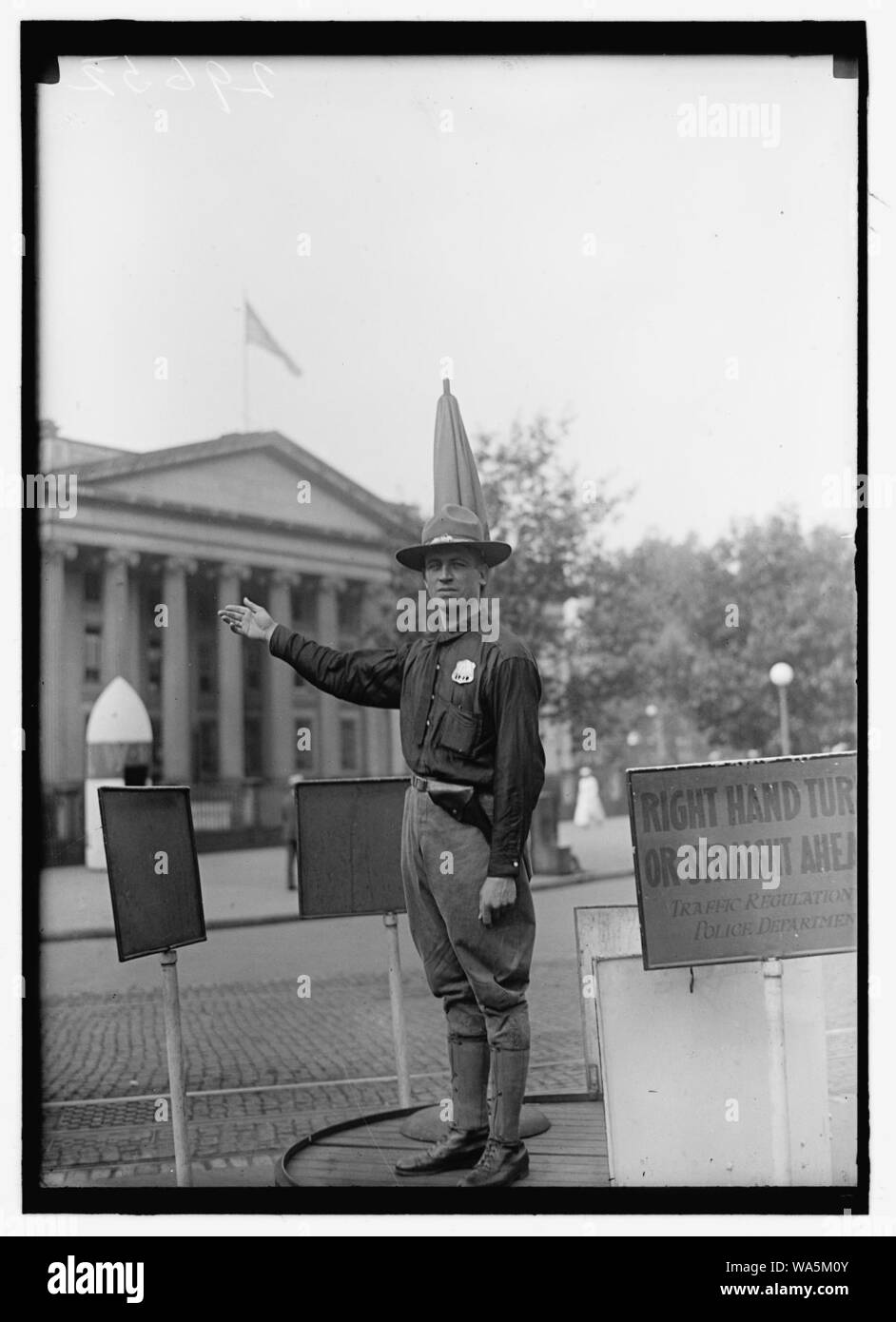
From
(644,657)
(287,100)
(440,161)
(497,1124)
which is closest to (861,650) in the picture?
(497,1124)

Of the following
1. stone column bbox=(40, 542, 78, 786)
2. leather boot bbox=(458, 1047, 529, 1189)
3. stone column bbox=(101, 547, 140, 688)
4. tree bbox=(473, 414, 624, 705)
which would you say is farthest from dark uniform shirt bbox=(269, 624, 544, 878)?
tree bbox=(473, 414, 624, 705)

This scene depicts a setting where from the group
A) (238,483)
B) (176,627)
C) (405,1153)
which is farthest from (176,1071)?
(238,483)

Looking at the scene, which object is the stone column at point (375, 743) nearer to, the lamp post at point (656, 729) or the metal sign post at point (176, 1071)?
the lamp post at point (656, 729)

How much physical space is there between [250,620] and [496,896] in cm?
123

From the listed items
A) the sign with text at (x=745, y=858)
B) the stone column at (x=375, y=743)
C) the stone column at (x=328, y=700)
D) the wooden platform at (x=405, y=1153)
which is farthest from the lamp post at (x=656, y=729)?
the sign with text at (x=745, y=858)

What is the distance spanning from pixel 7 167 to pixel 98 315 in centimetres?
58

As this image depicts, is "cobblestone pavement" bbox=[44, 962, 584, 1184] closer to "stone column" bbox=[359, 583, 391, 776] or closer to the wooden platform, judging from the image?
the wooden platform

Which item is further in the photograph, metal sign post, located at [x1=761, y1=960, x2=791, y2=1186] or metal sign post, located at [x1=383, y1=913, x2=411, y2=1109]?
metal sign post, located at [x1=383, y1=913, x2=411, y2=1109]

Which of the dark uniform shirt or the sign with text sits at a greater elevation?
the dark uniform shirt

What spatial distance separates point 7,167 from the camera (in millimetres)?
4934

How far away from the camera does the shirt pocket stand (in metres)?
4.60

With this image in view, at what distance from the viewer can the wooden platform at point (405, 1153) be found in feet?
15.2

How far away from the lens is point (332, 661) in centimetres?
477

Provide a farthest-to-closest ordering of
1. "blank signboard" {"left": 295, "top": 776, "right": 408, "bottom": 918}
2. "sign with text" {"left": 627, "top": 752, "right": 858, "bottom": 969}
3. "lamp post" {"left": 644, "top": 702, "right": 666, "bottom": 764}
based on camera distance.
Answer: "lamp post" {"left": 644, "top": 702, "right": 666, "bottom": 764} < "blank signboard" {"left": 295, "top": 776, "right": 408, "bottom": 918} < "sign with text" {"left": 627, "top": 752, "right": 858, "bottom": 969}
